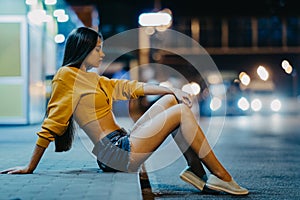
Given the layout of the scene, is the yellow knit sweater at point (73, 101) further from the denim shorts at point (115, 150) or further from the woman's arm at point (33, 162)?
the denim shorts at point (115, 150)

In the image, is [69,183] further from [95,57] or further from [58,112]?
[95,57]

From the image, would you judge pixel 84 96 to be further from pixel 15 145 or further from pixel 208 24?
pixel 208 24

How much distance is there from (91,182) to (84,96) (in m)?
0.79

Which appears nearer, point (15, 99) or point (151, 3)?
point (15, 99)

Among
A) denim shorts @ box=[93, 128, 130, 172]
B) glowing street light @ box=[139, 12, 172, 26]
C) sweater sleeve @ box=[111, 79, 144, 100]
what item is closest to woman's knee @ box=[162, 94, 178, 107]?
sweater sleeve @ box=[111, 79, 144, 100]

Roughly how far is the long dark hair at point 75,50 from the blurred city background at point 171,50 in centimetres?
1133

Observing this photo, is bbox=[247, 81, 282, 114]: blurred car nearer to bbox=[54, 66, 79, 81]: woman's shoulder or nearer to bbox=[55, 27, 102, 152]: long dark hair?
bbox=[55, 27, 102, 152]: long dark hair

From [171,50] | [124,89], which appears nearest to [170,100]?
[124,89]

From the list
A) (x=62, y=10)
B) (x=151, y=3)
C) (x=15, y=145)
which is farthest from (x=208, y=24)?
(x=15, y=145)

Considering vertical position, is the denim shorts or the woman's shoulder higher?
the woman's shoulder

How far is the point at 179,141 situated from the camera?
5.36 metres

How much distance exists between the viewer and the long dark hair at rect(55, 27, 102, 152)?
17.6ft

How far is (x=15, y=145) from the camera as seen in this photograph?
10328 millimetres

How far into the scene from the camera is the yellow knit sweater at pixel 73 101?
5223mm
